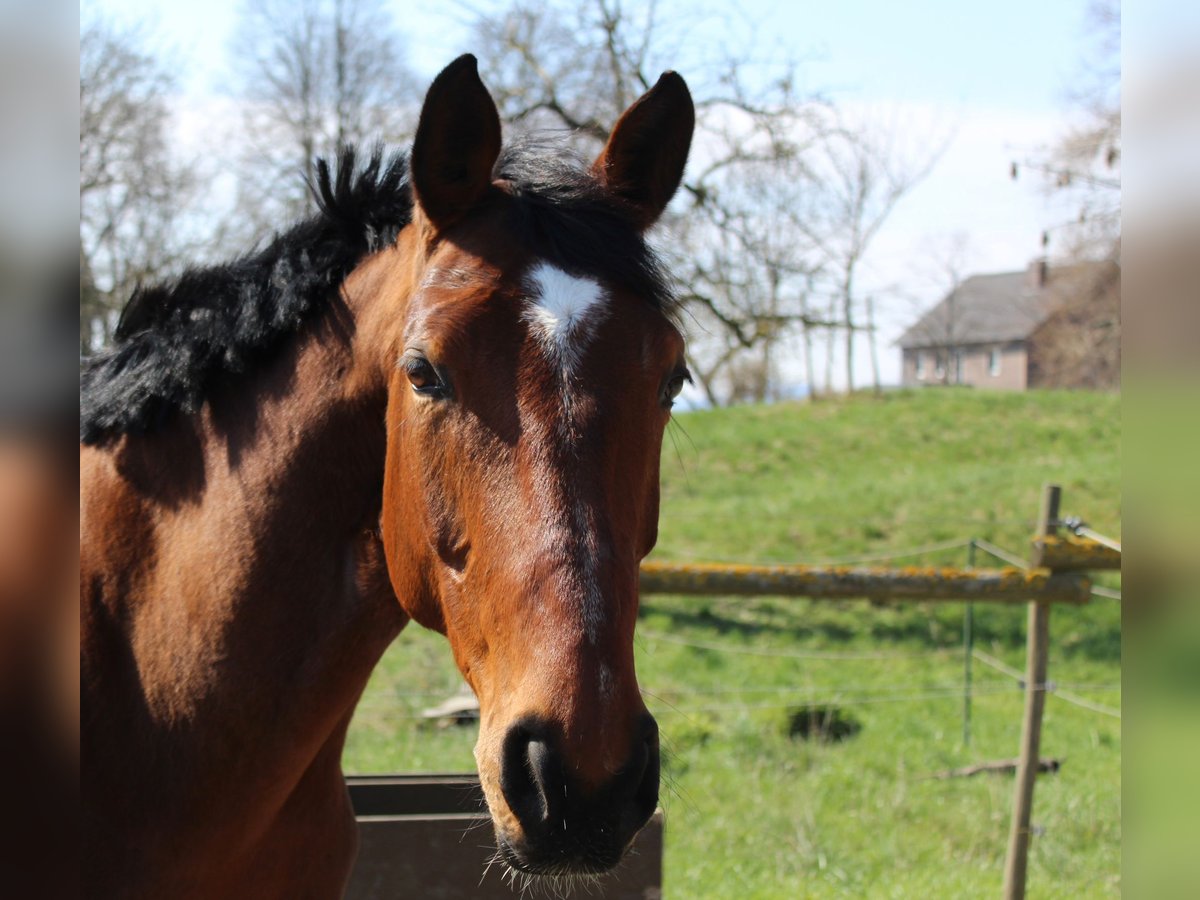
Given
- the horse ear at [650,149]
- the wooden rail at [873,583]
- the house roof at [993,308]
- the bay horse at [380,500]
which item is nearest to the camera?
the bay horse at [380,500]

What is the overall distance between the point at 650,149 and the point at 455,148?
1.50ft

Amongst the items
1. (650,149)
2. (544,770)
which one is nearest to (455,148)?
(650,149)

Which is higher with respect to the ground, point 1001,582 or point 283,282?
point 283,282

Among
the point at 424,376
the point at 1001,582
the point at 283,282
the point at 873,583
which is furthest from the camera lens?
the point at 873,583

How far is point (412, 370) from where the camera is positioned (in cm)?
181

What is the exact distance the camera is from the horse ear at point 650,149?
6.95ft

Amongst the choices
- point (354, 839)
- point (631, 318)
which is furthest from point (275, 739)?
point (631, 318)

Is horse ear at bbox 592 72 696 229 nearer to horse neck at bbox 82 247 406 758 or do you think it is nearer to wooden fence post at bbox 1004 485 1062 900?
horse neck at bbox 82 247 406 758

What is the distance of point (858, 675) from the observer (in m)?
8.50

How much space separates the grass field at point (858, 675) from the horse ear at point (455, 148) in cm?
70

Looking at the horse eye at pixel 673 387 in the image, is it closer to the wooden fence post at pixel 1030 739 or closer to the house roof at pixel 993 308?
the wooden fence post at pixel 1030 739

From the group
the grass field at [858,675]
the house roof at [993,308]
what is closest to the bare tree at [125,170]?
the grass field at [858,675]

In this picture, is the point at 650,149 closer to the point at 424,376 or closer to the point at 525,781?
the point at 424,376

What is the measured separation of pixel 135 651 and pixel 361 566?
0.49 meters
